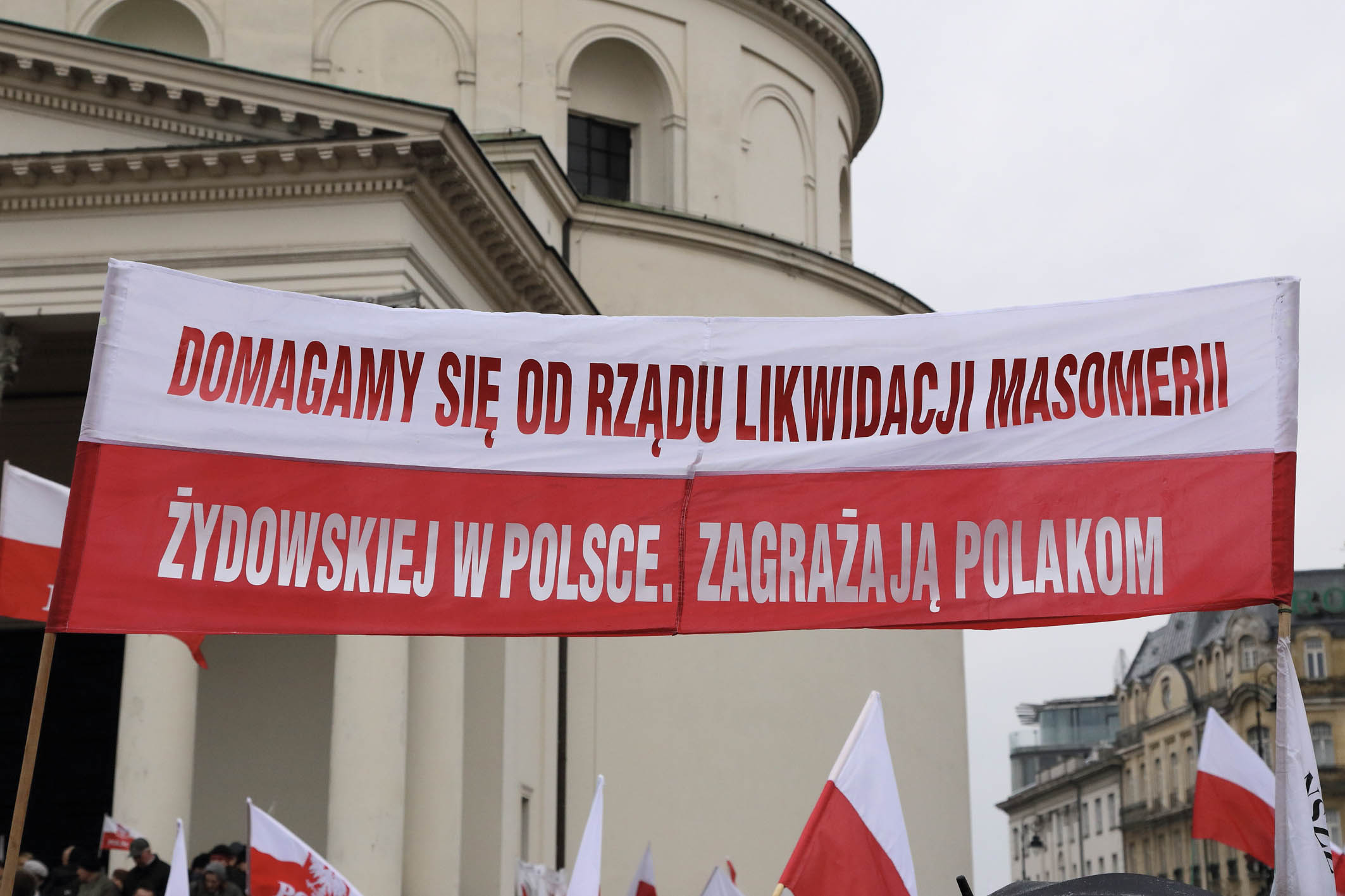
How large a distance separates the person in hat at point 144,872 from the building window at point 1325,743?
67.3 meters

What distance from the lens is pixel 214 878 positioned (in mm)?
13867

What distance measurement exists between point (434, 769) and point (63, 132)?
8380 millimetres

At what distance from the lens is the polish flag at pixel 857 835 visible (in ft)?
25.4

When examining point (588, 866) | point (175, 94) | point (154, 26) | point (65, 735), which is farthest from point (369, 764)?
point (154, 26)

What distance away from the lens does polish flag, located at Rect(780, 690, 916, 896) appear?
305 inches

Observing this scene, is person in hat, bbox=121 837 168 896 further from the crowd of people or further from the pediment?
the pediment

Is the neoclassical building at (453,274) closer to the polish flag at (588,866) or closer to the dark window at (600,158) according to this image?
the dark window at (600,158)

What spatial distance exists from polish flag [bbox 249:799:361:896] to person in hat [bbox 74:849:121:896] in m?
4.84

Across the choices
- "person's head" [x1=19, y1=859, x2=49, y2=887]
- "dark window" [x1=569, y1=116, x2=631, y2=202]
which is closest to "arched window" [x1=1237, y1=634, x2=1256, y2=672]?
"dark window" [x1=569, y1=116, x2=631, y2=202]

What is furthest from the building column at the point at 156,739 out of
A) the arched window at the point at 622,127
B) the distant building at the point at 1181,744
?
the distant building at the point at 1181,744

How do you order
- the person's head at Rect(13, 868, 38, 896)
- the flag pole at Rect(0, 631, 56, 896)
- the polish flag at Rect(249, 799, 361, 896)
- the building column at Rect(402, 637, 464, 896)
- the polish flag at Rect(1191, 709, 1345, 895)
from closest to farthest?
the flag pole at Rect(0, 631, 56, 896)
the polish flag at Rect(249, 799, 361, 896)
the person's head at Rect(13, 868, 38, 896)
the polish flag at Rect(1191, 709, 1345, 895)
the building column at Rect(402, 637, 464, 896)

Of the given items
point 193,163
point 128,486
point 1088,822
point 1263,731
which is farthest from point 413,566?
point 1088,822

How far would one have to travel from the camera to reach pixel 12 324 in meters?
22.0

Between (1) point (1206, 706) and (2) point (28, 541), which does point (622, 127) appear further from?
(1) point (1206, 706)
